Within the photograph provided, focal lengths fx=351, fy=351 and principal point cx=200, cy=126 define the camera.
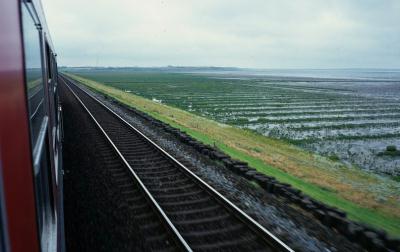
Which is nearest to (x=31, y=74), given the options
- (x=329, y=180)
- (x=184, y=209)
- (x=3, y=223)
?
(x=3, y=223)

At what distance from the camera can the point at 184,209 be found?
→ 26.6ft

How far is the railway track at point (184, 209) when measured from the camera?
6.57 metres

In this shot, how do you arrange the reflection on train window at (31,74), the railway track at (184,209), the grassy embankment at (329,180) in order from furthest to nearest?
the grassy embankment at (329,180)
the railway track at (184,209)
the reflection on train window at (31,74)

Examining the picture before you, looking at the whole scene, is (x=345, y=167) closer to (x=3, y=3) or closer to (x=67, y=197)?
(x=67, y=197)

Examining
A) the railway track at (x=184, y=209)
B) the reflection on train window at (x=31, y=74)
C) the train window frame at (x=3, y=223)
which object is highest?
the reflection on train window at (x=31, y=74)

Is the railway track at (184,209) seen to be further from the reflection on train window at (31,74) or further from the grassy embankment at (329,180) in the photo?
the reflection on train window at (31,74)

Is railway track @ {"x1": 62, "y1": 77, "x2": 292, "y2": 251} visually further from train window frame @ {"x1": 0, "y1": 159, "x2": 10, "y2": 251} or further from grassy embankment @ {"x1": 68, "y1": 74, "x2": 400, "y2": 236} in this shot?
train window frame @ {"x1": 0, "y1": 159, "x2": 10, "y2": 251}

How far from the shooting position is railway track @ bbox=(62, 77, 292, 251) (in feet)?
21.6

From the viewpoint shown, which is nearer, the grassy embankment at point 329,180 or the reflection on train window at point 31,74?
the reflection on train window at point 31,74

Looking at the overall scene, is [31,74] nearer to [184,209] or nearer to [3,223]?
[3,223]

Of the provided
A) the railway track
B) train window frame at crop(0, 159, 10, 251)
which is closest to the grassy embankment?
the railway track

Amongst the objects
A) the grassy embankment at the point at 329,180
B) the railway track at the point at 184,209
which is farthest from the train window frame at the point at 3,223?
the grassy embankment at the point at 329,180

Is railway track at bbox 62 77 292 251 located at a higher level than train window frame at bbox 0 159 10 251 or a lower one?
lower

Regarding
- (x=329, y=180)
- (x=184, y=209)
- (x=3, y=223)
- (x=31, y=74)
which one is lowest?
(x=329, y=180)
